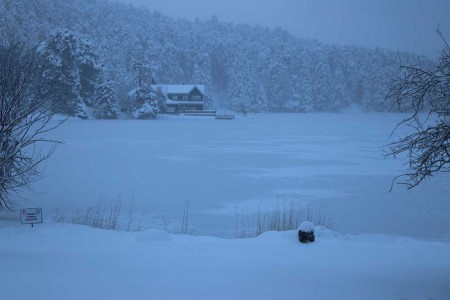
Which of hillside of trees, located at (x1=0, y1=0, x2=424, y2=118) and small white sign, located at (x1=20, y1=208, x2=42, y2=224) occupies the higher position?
hillside of trees, located at (x1=0, y1=0, x2=424, y2=118)

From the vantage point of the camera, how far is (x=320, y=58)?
4916 inches

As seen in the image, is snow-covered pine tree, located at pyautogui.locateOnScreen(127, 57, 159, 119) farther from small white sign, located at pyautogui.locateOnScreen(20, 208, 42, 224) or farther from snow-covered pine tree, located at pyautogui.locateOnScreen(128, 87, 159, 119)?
small white sign, located at pyautogui.locateOnScreen(20, 208, 42, 224)

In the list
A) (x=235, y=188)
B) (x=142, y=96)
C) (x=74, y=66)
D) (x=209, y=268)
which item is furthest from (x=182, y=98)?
(x=209, y=268)

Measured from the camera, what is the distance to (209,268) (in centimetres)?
566

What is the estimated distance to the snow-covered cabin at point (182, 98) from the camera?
75.2m

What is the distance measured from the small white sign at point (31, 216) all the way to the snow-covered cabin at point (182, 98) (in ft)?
221

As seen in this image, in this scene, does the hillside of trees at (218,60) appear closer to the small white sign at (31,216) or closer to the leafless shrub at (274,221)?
the leafless shrub at (274,221)

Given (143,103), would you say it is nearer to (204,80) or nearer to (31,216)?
(204,80)

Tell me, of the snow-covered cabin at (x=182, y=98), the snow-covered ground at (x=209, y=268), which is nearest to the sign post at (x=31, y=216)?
the snow-covered ground at (x=209, y=268)

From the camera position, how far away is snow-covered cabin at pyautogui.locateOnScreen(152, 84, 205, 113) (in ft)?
247

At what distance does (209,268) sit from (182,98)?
7186 cm

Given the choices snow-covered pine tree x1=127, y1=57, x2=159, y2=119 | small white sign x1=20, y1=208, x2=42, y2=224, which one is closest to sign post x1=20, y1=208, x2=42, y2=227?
small white sign x1=20, y1=208, x2=42, y2=224

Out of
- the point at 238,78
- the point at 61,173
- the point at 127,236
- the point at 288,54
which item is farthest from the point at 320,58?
the point at 127,236

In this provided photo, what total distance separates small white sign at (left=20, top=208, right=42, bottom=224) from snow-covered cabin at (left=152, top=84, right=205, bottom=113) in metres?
67.2
